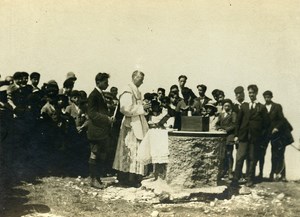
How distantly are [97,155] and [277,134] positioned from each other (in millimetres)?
2672

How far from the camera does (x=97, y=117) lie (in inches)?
218

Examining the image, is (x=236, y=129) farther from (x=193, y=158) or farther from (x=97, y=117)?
(x=97, y=117)

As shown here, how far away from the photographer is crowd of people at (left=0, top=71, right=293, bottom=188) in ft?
18.3

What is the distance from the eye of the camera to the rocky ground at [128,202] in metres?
4.92

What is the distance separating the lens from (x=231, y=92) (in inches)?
248

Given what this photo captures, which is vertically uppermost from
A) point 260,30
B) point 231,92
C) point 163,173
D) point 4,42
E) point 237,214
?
point 260,30

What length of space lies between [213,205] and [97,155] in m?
1.71

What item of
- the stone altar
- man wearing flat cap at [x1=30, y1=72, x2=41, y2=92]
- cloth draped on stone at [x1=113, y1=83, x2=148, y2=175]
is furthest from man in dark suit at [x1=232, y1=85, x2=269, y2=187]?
man wearing flat cap at [x1=30, y1=72, x2=41, y2=92]

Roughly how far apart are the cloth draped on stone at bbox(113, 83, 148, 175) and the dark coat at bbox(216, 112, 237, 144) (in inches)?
45.5

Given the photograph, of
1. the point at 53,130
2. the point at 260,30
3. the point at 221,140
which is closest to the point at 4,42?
the point at 53,130

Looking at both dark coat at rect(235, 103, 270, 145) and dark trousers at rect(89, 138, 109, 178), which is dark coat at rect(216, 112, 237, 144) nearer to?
dark coat at rect(235, 103, 270, 145)

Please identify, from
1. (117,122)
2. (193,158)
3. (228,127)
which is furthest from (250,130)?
(117,122)

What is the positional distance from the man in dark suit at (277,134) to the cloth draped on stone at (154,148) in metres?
1.66

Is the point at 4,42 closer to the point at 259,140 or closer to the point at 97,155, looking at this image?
the point at 97,155
